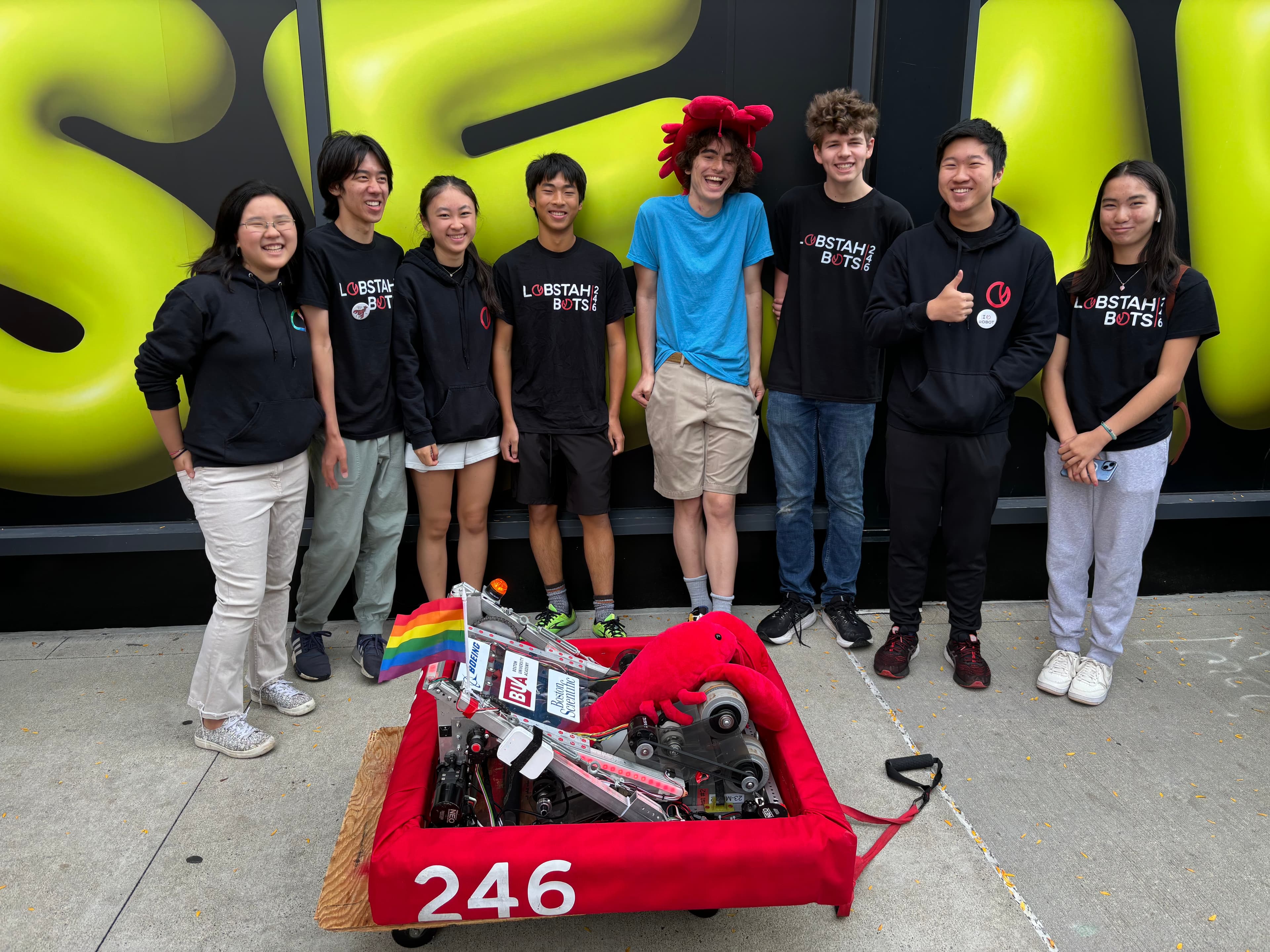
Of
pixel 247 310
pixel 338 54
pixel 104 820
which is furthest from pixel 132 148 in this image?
pixel 104 820

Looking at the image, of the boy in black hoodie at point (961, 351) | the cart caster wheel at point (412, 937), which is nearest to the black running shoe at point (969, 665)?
the boy in black hoodie at point (961, 351)

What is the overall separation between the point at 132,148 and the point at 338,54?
0.94 m

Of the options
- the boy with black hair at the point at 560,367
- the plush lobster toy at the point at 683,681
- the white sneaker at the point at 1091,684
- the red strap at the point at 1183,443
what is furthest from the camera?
the red strap at the point at 1183,443

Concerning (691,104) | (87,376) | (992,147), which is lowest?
(87,376)

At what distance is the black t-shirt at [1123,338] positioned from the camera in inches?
119

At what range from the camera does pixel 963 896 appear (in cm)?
230

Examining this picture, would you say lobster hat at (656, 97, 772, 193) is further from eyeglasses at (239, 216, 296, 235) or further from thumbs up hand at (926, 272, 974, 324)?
eyeglasses at (239, 216, 296, 235)

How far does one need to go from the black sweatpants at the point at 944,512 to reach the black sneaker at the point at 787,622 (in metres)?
0.46

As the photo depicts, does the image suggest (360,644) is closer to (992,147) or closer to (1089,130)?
(992,147)

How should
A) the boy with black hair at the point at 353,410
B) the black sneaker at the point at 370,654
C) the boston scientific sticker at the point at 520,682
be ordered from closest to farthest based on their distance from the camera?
the boston scientific sticker at the point at 520,682 → the boy with black hair at the point at 353,410 → the black sneaker at the point at 370,654

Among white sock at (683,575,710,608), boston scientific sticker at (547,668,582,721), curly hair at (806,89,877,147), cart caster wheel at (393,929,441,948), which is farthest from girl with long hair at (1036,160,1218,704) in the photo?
cart caster wheel at (393,929,441,948)

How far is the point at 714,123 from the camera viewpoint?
11.1ft

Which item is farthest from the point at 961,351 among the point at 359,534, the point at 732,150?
the point at 359,534

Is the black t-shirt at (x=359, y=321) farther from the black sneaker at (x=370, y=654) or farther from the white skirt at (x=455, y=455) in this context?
the black sneaker at (x=370, y=654)
